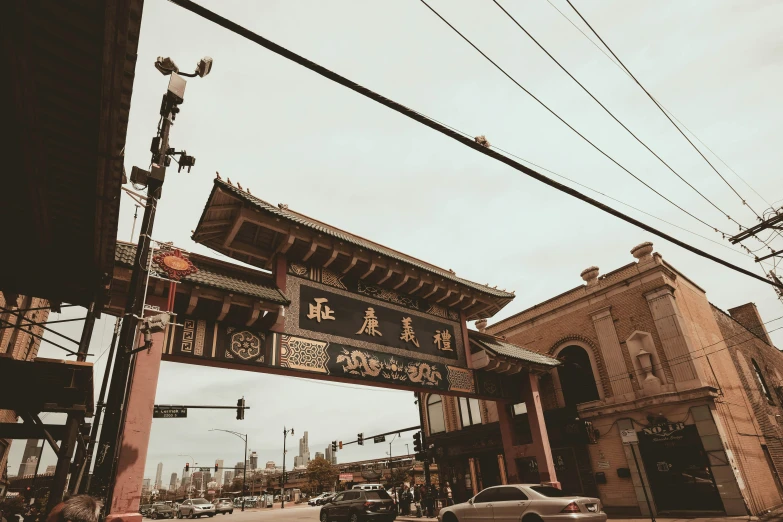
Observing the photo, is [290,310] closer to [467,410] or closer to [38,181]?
[38,181]

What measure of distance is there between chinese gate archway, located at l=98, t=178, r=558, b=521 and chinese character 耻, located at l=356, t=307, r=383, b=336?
3cm

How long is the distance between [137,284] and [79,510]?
365 centimetres

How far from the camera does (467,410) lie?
901 inches

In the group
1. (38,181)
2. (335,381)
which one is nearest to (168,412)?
(335,381)

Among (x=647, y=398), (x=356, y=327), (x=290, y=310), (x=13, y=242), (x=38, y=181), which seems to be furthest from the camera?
(x=647, y=398)

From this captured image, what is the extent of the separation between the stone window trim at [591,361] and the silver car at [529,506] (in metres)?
9.12

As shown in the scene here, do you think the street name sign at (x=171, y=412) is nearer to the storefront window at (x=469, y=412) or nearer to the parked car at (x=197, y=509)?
the parked car at (x=197, y=509)

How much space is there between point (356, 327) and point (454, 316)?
4.35m

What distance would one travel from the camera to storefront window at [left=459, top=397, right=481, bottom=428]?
22203 mm

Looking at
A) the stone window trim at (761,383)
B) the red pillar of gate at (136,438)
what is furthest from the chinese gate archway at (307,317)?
the stone window trim at (761,383)

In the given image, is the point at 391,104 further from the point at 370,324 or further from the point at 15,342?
the point at 15,342

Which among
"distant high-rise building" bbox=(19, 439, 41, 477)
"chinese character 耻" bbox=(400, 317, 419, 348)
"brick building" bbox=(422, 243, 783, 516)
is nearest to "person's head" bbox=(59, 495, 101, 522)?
"chinese character 耻" bbox=(400, 317, 419, 348)

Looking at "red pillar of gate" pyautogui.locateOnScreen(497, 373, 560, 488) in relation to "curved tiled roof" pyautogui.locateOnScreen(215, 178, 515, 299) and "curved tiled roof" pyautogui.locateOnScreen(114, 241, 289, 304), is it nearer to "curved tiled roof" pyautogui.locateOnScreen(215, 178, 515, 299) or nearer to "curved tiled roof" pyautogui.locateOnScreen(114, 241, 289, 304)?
"curved tiled roof" pyautogui.locateOnScreen(215, 178, 515, 299)

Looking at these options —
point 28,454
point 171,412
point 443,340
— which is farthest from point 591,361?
point 28,454
